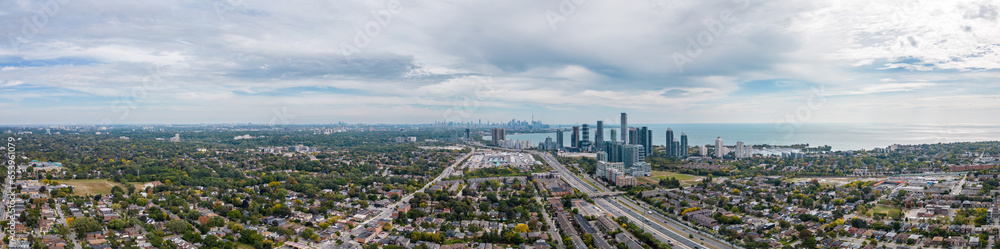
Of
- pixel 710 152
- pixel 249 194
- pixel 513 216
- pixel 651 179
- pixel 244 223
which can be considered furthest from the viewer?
pixel 710 152

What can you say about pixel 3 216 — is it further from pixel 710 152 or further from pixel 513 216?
pixel 710 152

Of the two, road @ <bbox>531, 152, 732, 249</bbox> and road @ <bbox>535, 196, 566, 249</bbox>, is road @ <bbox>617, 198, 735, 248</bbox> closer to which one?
road @ <bbox>531, 152, 732, 249</bbox>

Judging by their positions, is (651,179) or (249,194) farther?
(651,179)

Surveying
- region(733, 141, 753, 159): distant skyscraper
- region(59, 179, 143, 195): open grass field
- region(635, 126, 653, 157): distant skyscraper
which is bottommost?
region(59, 179, 143, 195): open grass field

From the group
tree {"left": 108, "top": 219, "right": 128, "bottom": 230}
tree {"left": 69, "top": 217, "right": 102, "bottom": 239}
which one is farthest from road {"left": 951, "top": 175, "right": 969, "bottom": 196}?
tree {"left": 69, "top": 217, "right": 102, "bottom": 239}

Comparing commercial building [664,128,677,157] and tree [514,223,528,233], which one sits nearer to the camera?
tree [514,223,528,233]

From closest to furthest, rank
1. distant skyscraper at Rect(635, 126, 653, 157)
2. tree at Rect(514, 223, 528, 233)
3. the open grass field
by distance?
1. tree at Rect(514, 223, 528, 233)
2. the open grass field
3. distant skyscraper at Rect(635, 126, 653, 157)

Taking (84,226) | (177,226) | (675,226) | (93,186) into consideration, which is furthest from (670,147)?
(84,226)

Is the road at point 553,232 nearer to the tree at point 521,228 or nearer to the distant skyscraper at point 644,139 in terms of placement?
the tree at point 521,228

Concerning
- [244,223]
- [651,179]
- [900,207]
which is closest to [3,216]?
[244,223]
